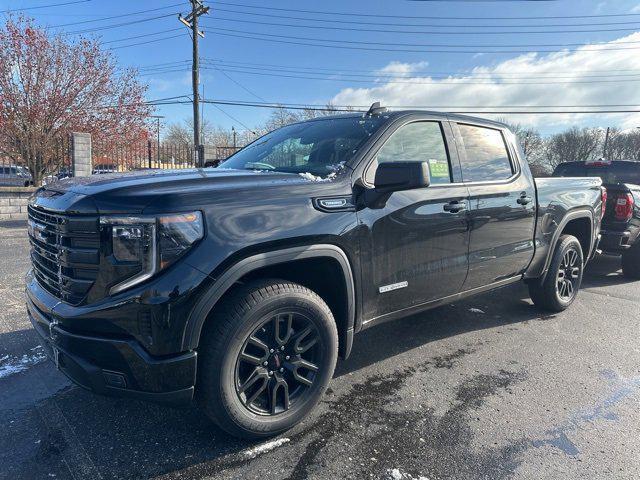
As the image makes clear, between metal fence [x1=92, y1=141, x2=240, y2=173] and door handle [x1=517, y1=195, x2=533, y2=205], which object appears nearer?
Result: door handle [x1=517, y1=195, x2=533, y2=205]

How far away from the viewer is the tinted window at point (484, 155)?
378 centimetres

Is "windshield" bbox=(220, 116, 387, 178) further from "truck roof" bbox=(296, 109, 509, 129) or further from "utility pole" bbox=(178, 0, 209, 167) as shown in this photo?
"utility pole" bbox=(178, 0, 209, 167)

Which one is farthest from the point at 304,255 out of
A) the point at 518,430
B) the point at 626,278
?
the point at 626,278

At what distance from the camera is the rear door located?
3.69 m

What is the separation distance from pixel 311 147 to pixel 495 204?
1682mm

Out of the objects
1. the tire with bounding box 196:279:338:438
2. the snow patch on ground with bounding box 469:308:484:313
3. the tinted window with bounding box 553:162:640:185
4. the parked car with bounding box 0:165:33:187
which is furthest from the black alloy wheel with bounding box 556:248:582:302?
the parked car with bounding box 0:165:33:187

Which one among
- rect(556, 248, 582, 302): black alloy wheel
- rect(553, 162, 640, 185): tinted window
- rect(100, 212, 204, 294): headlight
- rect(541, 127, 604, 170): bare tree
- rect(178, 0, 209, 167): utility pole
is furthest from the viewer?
rect(541, 127, 604, 170): bare tree

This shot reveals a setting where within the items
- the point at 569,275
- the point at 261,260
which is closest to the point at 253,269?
the point at 261,260

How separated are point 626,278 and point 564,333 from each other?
3.46 metres

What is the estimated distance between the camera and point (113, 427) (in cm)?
267

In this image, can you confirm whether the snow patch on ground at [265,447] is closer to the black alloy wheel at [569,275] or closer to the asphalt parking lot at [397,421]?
the asphalt parking lot at [397,421]

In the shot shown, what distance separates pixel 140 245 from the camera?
211 centimetres

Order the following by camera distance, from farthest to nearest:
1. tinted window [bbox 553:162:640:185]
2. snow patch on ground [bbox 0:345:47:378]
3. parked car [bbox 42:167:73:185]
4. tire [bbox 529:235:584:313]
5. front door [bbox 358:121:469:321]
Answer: parked car [bbox 42:167:73:185]
tinted window [bbox 553:162:640:185]
tire [bbox 529:235:584:313]
snow patch on ground [bbox 0:345:47:378]
front door [bbox 358:121:469:321]

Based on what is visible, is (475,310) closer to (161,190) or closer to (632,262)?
(632,262)
